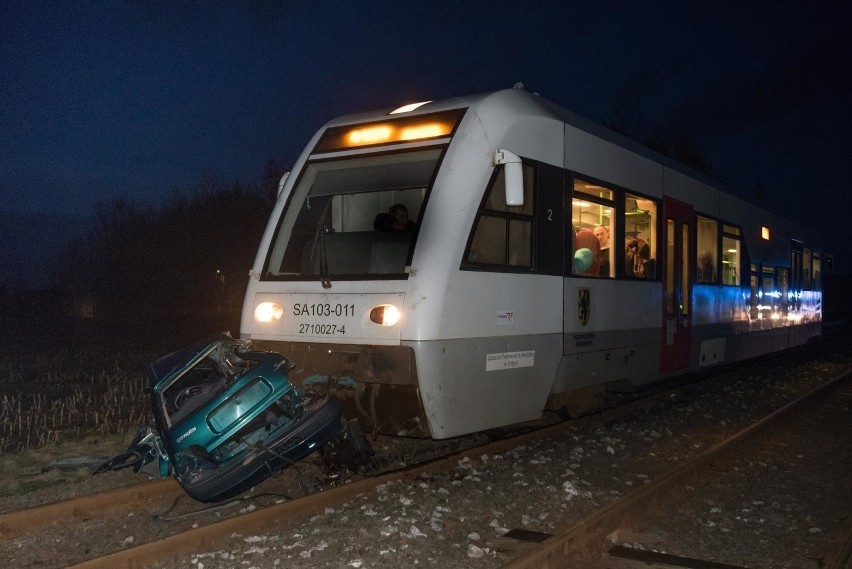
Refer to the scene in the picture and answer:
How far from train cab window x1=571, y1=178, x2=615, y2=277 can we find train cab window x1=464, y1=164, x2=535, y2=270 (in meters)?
0.87

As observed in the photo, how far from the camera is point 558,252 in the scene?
25.4 feet

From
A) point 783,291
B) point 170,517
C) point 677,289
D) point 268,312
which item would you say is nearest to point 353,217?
point 268,312

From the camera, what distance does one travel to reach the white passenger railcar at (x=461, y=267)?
255 inches

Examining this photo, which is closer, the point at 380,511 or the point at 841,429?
the point at 380,511

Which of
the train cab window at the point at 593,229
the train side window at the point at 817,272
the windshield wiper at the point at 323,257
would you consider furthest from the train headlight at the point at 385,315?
the train side window at the point at 817,272

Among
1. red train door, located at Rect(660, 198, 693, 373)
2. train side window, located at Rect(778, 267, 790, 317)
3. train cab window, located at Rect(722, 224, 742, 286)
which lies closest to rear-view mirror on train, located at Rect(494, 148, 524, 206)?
red train door, located at Rect(660, 198, 693, 373)

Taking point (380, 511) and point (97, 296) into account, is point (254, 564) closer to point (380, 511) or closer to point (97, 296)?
point (380, 511)

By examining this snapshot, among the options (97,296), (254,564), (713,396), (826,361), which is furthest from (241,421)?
(97,296)

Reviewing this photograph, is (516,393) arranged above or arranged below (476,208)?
below

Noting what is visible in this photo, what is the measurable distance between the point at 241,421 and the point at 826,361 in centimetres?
1699

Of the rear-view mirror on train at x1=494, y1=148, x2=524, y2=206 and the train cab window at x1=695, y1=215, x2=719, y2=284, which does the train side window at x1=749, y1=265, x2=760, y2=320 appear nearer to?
the train cab window at x1=695, y1=215, x2=719, y2=284

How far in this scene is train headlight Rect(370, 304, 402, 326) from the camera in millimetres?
6422

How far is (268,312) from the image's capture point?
7.31 meters

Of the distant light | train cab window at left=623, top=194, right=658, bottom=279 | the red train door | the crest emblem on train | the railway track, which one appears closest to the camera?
the railway track
